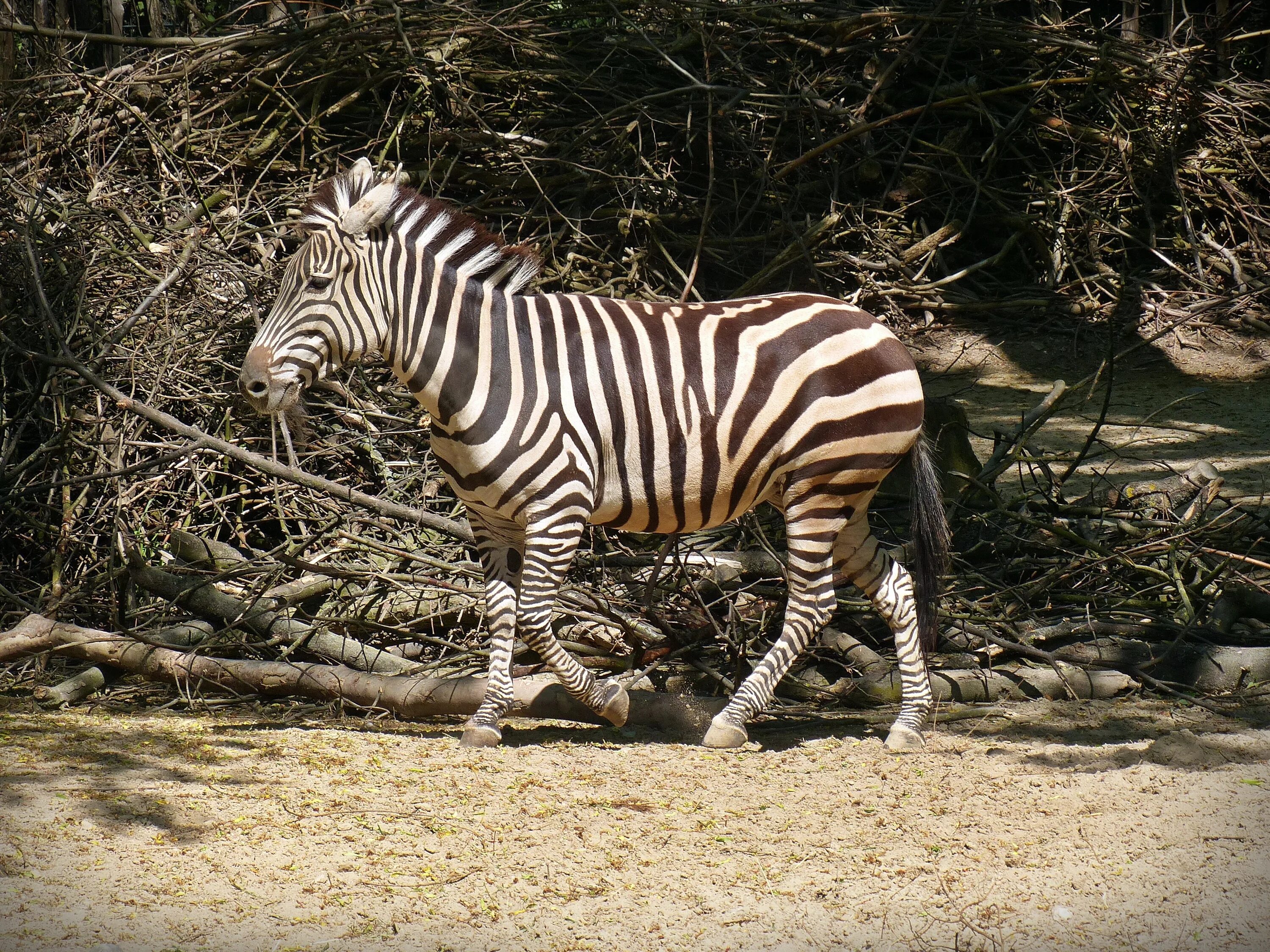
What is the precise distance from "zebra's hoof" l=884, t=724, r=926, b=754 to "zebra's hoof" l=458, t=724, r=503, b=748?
1.75 metres

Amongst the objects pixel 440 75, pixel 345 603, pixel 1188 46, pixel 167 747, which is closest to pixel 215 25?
pixel 440 75

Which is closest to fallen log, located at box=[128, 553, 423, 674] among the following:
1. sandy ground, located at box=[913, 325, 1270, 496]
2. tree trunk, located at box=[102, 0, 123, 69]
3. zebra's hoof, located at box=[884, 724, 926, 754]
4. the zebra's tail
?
zebra's hoof, located at box=[884, 724, 926, 754]

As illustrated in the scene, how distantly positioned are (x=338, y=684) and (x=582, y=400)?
1.91m

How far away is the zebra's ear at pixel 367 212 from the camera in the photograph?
4.97 m

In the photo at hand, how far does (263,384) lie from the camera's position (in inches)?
189

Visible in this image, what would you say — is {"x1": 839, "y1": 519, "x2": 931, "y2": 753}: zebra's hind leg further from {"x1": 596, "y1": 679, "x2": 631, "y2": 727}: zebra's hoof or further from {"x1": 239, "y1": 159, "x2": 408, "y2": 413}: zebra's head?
{"x1": 239, "y1": 159, "x2": 408, "y2": 413}: zebra's head

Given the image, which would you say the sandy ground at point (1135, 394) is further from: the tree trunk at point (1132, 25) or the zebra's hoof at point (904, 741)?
the zebra's hoof at point (904, 741)

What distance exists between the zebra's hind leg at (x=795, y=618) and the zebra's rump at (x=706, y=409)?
0.19 meters

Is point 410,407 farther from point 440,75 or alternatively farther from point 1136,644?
point 1136,644

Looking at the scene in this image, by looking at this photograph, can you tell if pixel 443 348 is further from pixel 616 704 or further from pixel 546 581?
pixel 616 704

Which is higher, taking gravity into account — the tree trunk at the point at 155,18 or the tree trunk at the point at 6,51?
the tree trunk at the point at 155,18

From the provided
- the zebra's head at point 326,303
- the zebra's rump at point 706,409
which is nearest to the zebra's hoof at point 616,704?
the zebra's rump at point 706,409

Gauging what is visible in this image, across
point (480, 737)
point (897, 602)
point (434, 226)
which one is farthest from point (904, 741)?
point (434, 226)

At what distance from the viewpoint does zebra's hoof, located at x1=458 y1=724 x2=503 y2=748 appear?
512 cm
